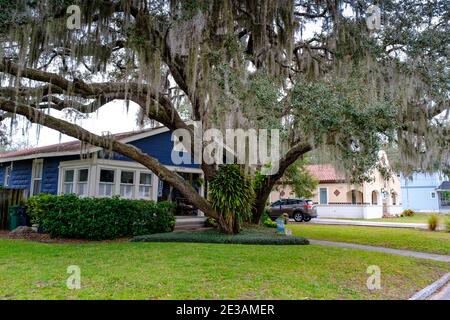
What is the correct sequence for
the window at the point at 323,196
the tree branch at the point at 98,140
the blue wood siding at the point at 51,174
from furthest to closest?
1. the window at the point at 323,196
2. the blue wood siding at the point at 51,174
3. the tree branch at the point at 98,140

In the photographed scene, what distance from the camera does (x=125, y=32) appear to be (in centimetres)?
880

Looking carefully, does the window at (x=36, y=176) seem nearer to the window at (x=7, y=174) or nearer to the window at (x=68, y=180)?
the window at (x=68, y=180)

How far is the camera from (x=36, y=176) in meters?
14.5

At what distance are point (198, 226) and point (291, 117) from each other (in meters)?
7.61

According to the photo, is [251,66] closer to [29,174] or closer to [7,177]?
[29,174]

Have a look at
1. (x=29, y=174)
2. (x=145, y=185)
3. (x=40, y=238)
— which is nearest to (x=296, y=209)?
(x=145, y=185)

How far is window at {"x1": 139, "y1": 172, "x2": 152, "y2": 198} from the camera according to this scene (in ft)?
45.1

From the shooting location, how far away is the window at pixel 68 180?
13102 millimetres

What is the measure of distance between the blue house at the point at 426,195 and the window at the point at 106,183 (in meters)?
32.0

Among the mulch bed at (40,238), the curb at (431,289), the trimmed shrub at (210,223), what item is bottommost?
the curb at (431,289)

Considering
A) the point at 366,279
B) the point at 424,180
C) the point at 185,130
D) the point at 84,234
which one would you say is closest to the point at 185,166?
the point at 185,130

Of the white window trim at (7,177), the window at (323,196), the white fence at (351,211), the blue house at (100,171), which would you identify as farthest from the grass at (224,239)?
the window at (323,196)
